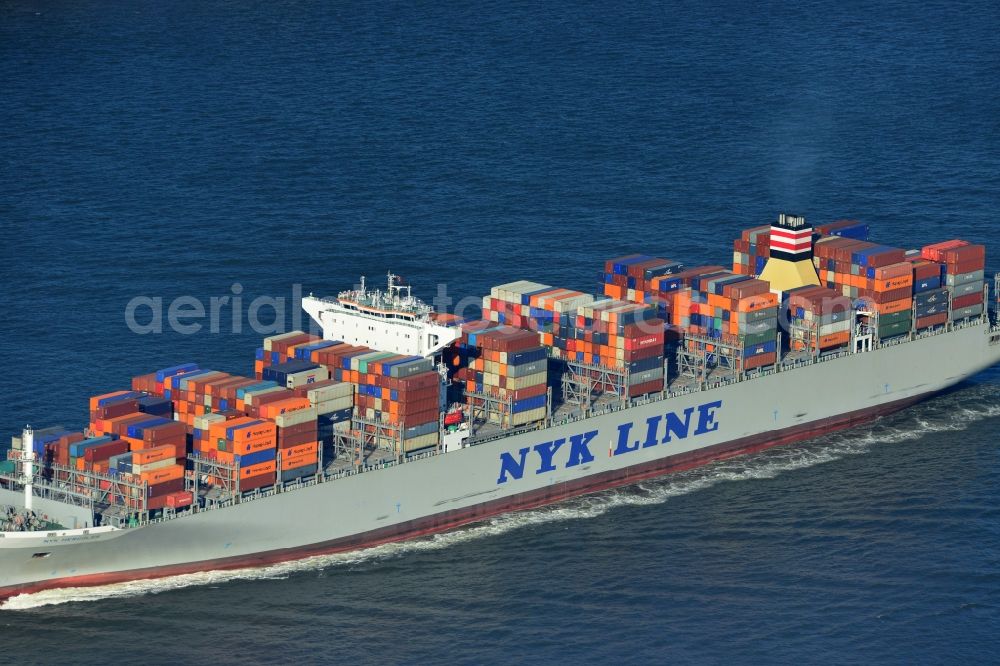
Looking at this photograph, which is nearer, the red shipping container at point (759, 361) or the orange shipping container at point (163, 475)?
the orange shipping container at point (163, 475)

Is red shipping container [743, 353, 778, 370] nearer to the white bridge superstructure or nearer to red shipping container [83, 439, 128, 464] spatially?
the white bridge superstructure

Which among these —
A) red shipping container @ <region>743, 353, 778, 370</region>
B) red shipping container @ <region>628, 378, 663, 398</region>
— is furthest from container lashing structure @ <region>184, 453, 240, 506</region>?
red shipping container @ <region>743, 353, 778, 370</region>

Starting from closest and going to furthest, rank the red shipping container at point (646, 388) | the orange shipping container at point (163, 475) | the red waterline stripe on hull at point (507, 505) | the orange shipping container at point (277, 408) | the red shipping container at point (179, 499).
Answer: the orange shipping container at point (163, 475)
the red shipping container at point (179, 499)
the red waterline stripe on hull at point (507, 505)
the orange shipping container at point (277, 408)
the red shipping container at point (646, 388)

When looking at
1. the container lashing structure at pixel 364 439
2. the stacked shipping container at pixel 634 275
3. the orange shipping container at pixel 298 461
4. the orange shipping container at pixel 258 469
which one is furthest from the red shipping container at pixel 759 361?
the orange shipping container at pixel 258 469

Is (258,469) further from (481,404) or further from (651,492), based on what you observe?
(651,492)

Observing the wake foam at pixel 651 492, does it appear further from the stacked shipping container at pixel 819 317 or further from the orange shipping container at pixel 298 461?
the stacked shipping container at pixel 819 317

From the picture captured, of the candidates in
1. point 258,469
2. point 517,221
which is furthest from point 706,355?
point 517,221

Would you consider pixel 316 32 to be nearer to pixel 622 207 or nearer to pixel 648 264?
pixel 622 207
